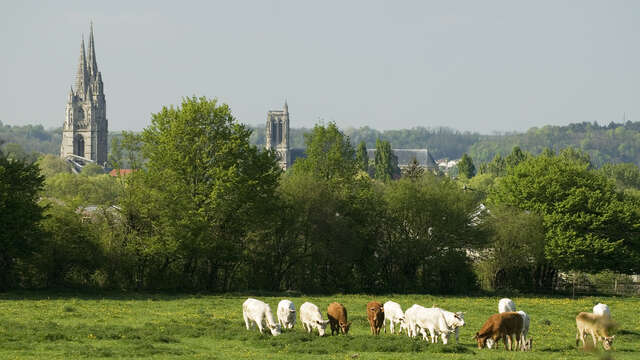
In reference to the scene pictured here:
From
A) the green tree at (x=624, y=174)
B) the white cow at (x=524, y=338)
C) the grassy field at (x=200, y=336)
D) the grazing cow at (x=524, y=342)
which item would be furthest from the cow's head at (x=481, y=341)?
the green tree at (x=624, y=174)

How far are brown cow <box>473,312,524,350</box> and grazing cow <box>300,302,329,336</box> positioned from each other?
5.42 m

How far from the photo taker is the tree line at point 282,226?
49.8 meters

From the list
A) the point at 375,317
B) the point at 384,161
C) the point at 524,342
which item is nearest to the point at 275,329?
the point at 375,317

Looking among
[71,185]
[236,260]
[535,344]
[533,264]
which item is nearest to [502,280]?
[533,264]

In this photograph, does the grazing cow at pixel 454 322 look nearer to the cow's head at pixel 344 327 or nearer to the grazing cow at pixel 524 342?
the grazing cow at pixel 524 342

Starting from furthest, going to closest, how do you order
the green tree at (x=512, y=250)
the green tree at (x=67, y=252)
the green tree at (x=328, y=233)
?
1. the green tree at (x=512, y=250)
2. the green tree at (x=328, y=233)
3. the green tree at (x=67, y=252)

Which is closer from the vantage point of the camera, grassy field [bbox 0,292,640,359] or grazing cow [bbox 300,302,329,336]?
grassy field [bbox 0,292,640,359]

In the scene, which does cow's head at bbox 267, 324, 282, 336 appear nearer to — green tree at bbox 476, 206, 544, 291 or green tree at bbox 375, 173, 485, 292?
green tree at bbox 375, 173, 485, 292

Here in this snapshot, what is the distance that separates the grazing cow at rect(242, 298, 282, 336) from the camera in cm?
2953

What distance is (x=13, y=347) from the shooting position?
82.7 feet

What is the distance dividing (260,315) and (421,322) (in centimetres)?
571

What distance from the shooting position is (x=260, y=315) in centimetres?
3019

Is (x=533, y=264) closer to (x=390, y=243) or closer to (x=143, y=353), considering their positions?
(x=390, y=243)

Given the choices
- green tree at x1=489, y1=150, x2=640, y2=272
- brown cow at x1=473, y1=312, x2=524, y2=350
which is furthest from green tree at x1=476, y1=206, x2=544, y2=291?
brown cow at x1=473, y1=312, x2=524, y2=350
